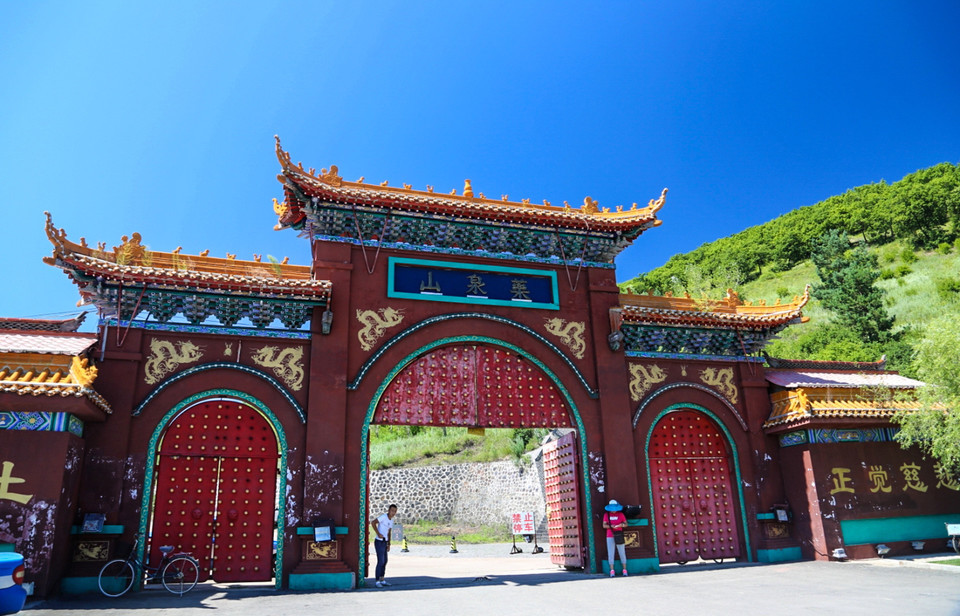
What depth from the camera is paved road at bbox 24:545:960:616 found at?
24.5ft

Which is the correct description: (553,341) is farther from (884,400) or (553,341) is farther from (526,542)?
(526,542)

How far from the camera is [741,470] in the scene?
1353 cm

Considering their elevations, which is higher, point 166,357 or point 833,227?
point 833,227

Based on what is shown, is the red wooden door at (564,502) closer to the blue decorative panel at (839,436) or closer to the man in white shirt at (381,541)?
the man in white shirt at (381,541)

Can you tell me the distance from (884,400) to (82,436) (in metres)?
15.4

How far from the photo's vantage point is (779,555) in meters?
12.8

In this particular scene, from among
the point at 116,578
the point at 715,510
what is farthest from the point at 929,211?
the point at 116,578

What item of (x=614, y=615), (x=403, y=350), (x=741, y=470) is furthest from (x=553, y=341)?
(x=614, y=615)

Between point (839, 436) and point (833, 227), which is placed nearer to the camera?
point (839, 436)

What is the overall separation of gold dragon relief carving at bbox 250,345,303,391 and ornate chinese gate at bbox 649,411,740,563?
7502mm

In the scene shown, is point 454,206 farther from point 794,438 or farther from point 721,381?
point 794,438

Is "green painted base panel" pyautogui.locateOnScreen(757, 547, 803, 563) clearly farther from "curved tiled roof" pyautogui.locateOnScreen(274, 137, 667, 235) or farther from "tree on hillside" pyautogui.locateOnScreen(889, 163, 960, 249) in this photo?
"tree on hillside" pyautogui.locateOnScreen(889, 163, 960, 249)

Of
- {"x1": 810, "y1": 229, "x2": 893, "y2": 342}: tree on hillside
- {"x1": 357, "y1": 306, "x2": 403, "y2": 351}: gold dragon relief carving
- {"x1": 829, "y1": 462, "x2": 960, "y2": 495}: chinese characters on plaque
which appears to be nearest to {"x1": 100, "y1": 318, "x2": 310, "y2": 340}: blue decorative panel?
{"x1": 357, "y1": 306, "x2": 403, "y2": 351}: gold dragon relief carving

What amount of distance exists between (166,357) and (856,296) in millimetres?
38557
